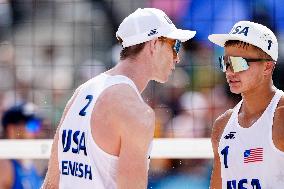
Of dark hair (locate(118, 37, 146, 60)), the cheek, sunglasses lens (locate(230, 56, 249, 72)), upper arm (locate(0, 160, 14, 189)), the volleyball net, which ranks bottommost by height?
upper arm (locate(0, 160, 14, 189))

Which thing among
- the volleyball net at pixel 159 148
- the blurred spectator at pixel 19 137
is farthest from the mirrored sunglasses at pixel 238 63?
the blurred spectator at pixel 19 137

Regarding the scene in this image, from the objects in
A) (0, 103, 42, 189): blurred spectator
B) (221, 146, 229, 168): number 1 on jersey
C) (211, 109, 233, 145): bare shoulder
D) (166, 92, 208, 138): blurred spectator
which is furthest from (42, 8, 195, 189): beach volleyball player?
(166, 92, 208, 138): blurred spectator

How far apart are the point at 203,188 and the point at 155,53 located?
4221 millimetres

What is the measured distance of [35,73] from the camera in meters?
8.53

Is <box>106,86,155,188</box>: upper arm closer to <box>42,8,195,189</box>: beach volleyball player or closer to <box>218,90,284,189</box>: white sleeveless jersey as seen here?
<box>42,8,195,189</box>: beach volleyball player

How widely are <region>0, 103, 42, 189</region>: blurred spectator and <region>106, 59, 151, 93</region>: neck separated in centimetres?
453

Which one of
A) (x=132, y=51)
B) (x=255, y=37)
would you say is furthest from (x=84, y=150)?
(x=255, y=37)

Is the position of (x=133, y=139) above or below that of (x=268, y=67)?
below

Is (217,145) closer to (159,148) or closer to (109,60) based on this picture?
(159,148)

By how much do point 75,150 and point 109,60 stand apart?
4.99 metres

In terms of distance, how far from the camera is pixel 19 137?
26.0 feet

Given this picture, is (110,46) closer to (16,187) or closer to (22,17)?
(22,17)

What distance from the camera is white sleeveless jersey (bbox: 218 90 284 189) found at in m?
4.02

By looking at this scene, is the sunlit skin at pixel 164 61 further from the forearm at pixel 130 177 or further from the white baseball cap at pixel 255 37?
the white baseball cap at pixel 255 37
